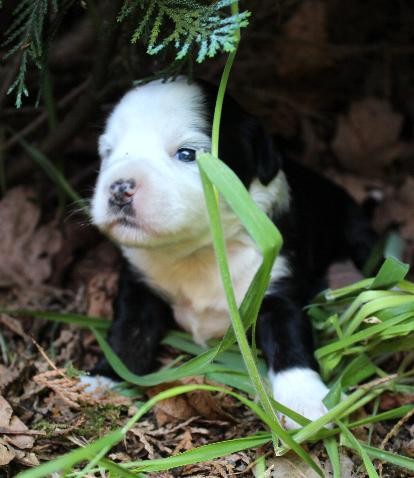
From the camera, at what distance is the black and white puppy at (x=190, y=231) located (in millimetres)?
2639

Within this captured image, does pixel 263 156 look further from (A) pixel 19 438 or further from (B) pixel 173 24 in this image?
(A) pixel 19 438

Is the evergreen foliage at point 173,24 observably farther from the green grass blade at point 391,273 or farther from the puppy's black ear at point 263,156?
the green grass blade at point 391,273

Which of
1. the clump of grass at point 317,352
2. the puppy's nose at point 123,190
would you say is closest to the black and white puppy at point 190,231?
the puppy's nose at point 123,190

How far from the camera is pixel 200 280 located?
3.16 m

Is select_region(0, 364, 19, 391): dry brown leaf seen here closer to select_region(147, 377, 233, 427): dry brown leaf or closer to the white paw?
the white paw

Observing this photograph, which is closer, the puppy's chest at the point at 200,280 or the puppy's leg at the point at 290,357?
the puppy's leg at the point at 290,357

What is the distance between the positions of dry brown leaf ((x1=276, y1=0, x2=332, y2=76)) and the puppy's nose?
8.13ft

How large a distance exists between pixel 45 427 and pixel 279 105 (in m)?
2.92

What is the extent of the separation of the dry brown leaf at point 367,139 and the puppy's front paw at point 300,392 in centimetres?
234

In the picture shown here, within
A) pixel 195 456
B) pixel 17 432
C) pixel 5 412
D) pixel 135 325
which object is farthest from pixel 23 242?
pixel 195 456

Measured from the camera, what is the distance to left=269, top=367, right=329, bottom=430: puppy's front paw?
2.71 m

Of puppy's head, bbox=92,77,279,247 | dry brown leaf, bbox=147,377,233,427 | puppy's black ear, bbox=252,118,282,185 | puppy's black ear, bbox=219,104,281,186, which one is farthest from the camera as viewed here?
puppy's black ear, bbox=252,118,282,185

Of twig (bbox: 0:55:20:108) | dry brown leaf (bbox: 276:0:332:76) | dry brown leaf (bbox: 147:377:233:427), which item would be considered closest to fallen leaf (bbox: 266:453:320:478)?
dry brown leaf (bbox: 147:377:233:427)

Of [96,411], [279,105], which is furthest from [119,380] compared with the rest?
[279,105]
